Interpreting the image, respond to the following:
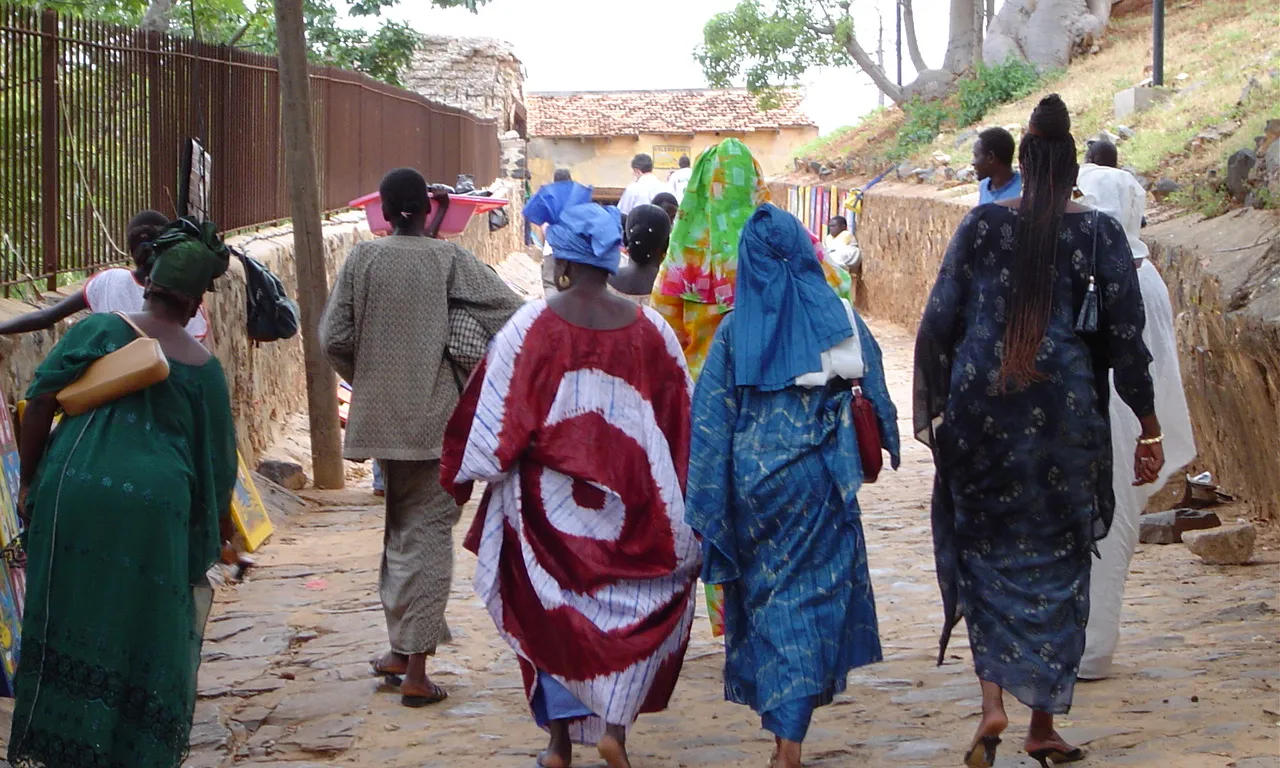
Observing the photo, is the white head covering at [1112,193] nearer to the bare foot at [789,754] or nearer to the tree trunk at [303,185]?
the bare foot at [789,754]

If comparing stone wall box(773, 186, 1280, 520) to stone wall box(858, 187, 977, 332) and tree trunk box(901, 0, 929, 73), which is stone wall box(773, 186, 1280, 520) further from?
tree trunk box(901, 0, 929, 73)

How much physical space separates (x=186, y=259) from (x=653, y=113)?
1905 inches

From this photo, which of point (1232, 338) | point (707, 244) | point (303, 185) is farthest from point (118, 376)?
point (1232, 338)

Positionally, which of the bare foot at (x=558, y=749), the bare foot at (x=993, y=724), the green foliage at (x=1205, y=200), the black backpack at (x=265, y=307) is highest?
the green foliage at (x=1205, y=200)

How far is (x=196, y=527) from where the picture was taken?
4.20 metres

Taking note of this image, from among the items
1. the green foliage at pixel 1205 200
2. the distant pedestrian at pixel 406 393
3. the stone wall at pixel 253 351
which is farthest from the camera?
the green foliage at pixel 1205 200

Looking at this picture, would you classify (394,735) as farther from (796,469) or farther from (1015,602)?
(1015,602)

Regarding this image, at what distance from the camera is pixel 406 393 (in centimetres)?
558

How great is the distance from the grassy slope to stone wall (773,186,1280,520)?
1.52 meters

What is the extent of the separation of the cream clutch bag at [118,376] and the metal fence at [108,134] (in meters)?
3.07

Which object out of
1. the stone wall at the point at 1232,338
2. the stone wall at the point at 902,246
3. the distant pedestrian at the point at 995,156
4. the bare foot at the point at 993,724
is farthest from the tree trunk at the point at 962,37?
the bare foot at the point at 993,724

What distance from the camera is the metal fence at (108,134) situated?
700 cm

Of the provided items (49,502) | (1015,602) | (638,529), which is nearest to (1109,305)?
(1015,602)

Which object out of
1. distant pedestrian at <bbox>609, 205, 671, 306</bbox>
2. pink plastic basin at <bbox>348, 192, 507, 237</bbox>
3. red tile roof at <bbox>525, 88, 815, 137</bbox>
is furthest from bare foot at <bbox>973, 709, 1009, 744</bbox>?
red tile roof at <bbox>525, 88, 815, 137</bbox>
